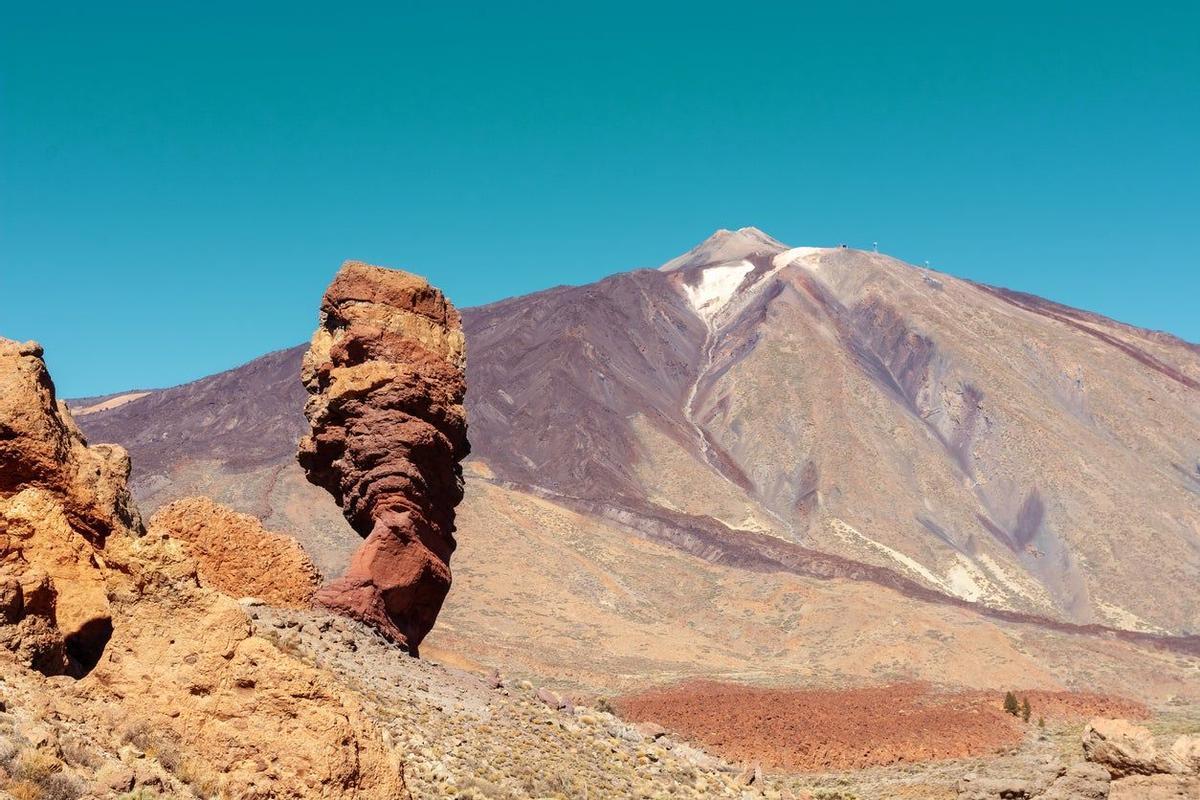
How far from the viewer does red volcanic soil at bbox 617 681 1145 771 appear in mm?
25578

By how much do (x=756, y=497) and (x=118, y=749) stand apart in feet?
274

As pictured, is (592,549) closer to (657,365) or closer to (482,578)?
(482,578)

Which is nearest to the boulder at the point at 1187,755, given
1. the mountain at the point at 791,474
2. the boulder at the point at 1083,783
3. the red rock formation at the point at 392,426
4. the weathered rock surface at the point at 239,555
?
the boulder at the point at 1083,783

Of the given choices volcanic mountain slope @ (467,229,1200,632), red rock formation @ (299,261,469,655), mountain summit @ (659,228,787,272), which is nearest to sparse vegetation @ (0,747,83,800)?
red rock formation @ (299,261,469,655)

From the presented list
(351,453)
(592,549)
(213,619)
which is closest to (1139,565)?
(592,549)

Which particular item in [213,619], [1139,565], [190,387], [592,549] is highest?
[190,387]

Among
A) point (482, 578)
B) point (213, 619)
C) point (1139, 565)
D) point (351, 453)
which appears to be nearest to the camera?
point (213, 619)

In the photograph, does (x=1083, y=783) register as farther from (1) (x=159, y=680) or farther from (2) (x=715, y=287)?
(2) (x=715, y=287)

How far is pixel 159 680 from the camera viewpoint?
7379 millimetres

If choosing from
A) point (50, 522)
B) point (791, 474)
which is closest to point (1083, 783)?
point (50, 522)

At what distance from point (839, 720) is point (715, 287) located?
114130 millimetres

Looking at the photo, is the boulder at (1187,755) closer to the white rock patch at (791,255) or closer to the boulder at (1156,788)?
the boulder at (1156,788)

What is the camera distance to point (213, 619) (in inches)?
302

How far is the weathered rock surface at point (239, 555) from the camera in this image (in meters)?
14.6
